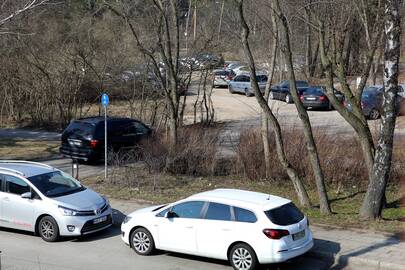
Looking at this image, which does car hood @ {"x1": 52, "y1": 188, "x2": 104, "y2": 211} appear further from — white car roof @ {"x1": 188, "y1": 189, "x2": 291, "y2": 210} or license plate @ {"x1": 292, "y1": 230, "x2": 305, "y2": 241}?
license plate @ {"x1": 292, "y1": 230, "x2": 305, "y2": 241}

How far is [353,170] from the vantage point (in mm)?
19625

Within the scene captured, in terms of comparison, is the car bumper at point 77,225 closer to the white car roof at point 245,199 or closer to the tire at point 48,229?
the tire at point 48,229

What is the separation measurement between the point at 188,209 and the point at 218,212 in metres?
0.68

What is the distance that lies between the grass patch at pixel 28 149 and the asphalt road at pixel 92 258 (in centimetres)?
1212

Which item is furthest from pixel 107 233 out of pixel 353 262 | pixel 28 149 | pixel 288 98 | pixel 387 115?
pixel 288 98

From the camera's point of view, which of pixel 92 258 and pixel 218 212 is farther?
pixel 92 258

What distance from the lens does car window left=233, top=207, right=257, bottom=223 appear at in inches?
441

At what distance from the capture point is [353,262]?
467 inches

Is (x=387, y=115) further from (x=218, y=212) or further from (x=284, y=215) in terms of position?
(x=218, y=212)

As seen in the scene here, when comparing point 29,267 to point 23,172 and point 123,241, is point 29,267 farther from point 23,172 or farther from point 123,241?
Result: point 23,172

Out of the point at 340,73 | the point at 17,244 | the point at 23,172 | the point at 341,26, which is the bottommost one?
the point at 17,244

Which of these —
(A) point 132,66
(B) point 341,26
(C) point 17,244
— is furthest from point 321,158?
(A) point 132,66

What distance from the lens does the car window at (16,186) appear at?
14.0 meters

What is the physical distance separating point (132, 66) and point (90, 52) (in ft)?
8.04
